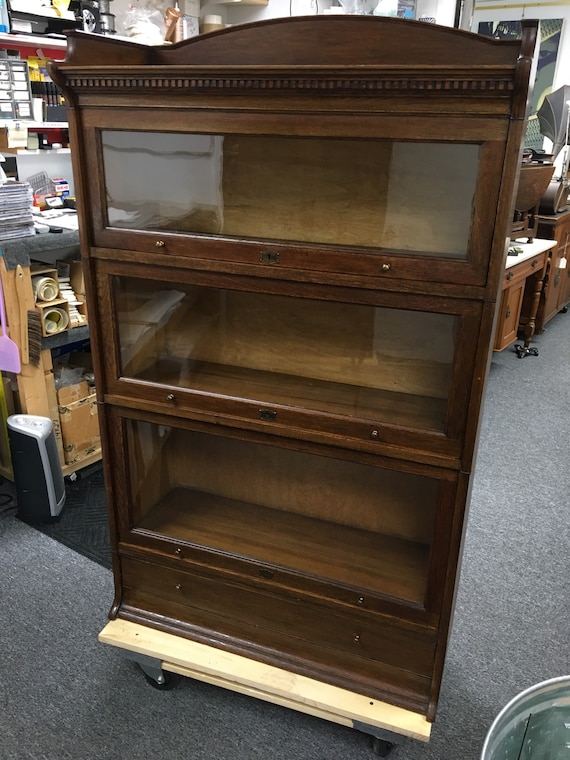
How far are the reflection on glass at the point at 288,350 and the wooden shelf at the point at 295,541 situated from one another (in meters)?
0.36

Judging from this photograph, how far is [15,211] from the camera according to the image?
2070 millimetres

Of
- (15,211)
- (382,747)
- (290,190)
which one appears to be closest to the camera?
(290,190)

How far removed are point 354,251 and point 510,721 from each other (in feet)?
2.47

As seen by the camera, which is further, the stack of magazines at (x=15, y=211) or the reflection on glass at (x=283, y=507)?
the stack of magazines at (x=15, y=211)

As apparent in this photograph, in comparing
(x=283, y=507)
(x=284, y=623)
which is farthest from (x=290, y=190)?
(x=284, y=623)

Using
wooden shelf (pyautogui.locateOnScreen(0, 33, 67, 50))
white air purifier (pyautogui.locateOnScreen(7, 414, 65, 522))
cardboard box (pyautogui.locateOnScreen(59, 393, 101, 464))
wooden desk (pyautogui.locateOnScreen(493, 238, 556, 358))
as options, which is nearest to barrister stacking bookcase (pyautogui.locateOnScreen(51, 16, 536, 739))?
white air purifier (pyautogui.locateOnScreen(7, 414, 65, 522))

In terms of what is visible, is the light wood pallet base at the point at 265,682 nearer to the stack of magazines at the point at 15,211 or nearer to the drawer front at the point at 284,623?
the drawer front at the point at 284,623

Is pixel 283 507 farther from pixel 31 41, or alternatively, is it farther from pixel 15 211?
pixel 31 41

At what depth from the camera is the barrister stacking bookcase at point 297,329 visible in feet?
3.50

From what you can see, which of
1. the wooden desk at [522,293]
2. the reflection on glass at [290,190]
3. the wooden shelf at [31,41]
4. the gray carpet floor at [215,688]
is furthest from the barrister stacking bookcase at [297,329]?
the wooden desk at [522,293]

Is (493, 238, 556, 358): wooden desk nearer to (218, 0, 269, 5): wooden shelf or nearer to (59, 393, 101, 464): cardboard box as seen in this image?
(218, 0, 269, 5): wooden shelf

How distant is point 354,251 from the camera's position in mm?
1134

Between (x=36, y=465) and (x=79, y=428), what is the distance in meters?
0.30

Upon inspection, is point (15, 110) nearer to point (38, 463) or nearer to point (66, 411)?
point (66, 411)
